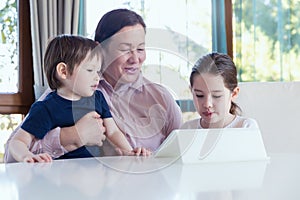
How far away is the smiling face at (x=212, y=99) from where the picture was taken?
5.05ft

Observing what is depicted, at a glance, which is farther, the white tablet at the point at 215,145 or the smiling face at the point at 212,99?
the smiling face at the point at 212,99

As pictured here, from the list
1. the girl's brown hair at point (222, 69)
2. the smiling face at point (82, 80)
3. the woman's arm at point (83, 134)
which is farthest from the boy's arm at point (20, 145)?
the girl's brown hair at point (222, 69)

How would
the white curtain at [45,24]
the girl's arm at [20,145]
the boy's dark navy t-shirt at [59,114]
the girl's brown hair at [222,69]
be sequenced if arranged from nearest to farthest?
the girl's arm at [20,145] < the boy's dark navy t-shirt at [59,114] < the girl's brown hair at [222,69] < the white curtain at [45,24]

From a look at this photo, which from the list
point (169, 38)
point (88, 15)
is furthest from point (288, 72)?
point (169, 38)

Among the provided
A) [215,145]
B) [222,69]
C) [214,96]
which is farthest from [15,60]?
[215,145]

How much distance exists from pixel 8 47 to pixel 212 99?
159 centimetres

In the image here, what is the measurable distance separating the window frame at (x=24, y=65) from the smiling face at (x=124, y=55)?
3.97ft

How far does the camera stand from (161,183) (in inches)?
26.8

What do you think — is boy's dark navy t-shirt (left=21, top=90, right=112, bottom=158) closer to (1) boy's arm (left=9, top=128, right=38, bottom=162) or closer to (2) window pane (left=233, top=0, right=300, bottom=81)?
(1) boy's arm (left=9, top=128, right=38, bottom=162)

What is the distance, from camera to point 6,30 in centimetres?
273

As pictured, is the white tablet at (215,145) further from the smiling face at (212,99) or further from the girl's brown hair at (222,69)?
the girl's brown hair at (222,69)

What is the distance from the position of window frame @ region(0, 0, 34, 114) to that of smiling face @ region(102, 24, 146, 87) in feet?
3.97

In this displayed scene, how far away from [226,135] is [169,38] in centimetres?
37

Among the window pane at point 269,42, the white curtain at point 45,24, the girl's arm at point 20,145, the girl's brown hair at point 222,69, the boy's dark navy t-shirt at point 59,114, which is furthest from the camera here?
the window pane at point 269,42
